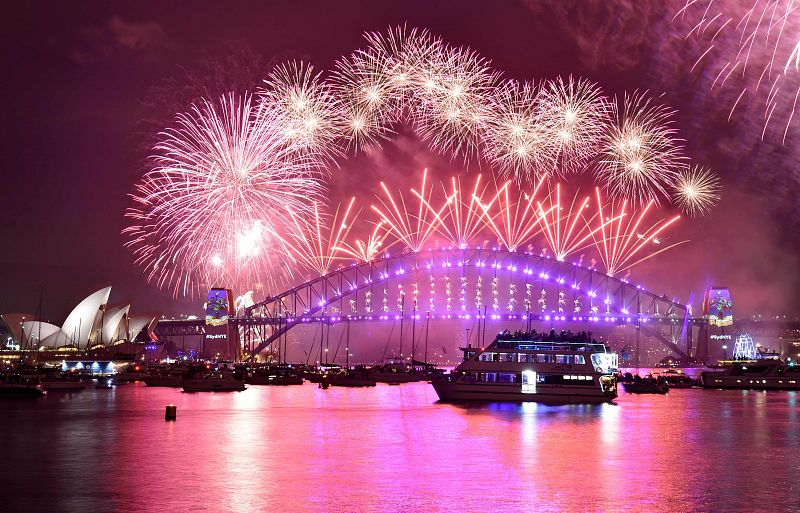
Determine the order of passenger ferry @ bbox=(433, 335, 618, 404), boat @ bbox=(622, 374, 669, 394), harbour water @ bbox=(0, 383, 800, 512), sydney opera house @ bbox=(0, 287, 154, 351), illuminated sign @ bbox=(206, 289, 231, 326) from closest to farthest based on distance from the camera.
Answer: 1. harbour water @ bbox=(0, 383, 800, 512)
2. passenger ferry @ bbox=(433, 335, 618, 404)
3. boat @ bbox=(622, 374, 669, 394)
4. sydney opera house @ bbox=(0, 287, 154, 351)
5. illuminated sign @ bbox=(206, 289, 231, 326)

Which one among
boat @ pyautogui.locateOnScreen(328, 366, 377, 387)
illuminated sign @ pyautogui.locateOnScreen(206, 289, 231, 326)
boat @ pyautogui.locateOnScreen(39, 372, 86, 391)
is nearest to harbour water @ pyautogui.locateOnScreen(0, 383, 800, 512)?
boat @ pyautogui.locateOnScreen(39, 372, 86, 391)

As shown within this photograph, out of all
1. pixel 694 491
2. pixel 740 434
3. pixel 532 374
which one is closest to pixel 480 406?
pixel 532 374

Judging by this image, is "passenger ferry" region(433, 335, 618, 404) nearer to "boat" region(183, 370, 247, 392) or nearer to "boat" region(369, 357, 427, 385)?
"boat" region(183, 370, 247, 392)

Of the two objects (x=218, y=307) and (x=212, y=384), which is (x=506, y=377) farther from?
(x=218, y=307)

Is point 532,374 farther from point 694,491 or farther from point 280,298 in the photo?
point 280,298

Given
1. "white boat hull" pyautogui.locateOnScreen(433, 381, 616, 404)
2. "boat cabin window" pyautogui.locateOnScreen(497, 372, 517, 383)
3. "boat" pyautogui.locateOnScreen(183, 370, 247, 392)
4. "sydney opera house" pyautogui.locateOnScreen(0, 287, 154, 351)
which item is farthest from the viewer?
"sydney opera house" pyautogui.locateOnScreen(0, 287, 154, 351)

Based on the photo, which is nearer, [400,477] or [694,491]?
[694,491]

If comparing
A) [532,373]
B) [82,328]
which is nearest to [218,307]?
[82,328]
